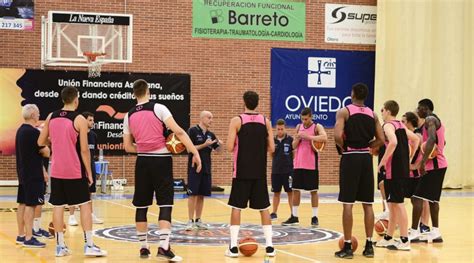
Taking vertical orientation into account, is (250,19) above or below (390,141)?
above

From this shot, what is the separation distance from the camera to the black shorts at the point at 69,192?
9984 millimetres

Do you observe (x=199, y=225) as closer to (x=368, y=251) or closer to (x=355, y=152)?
(x=368, y=251)

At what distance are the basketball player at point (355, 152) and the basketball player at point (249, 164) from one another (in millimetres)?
968

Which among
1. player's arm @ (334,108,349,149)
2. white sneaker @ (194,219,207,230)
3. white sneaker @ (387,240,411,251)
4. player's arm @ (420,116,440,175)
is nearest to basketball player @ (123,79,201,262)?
player's arm @ (334,108,349,149)

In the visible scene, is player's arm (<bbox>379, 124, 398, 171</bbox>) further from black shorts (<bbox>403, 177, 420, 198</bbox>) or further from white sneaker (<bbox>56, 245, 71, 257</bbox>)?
white sneaker (<bbox>56, 245, 71, 257</bbox>)

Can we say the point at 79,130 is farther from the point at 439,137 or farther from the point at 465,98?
the point at 465,98

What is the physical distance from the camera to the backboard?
20.6m

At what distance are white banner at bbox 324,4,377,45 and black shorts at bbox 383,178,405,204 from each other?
47.5 ft

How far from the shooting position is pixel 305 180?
14141mm

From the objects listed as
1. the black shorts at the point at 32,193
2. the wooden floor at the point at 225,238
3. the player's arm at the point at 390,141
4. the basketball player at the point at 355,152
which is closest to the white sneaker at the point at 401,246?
the wooden floor at the point at 225,238

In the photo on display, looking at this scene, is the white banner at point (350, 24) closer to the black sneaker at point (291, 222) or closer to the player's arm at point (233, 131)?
the black sneaker at point (291, 222)

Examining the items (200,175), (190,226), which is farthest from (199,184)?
(190,226)

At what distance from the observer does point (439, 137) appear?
12062 mm

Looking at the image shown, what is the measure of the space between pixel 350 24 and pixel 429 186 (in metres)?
13.9
